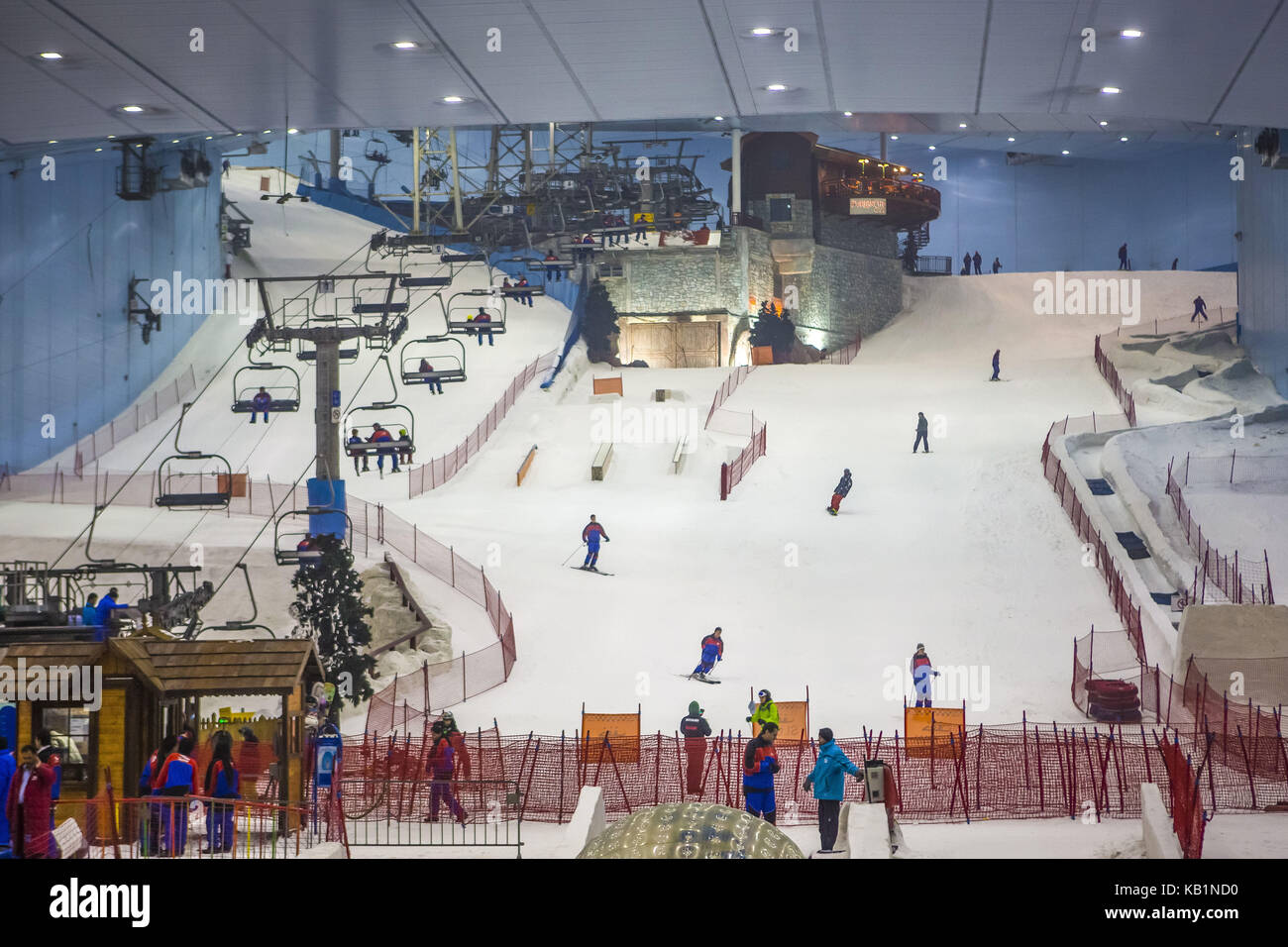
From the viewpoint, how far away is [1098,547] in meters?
26.3

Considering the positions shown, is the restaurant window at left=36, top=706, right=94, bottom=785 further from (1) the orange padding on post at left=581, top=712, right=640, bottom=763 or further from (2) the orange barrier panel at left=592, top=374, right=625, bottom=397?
(2) the orange barrier panel at left=592, top=374, right=625, bottom=397

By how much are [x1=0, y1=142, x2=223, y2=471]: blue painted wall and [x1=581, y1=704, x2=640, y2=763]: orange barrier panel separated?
1904cm

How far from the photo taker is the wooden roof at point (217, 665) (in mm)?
12062

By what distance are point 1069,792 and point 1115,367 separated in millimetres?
Answer: 33683

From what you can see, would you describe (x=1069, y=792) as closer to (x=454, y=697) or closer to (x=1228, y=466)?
(x=454, y=697)

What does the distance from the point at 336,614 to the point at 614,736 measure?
6049 millimetres

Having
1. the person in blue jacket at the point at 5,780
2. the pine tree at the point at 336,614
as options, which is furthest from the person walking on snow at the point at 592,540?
the person in blue jacket at the point at 5,780

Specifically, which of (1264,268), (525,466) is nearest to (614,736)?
(525,466)

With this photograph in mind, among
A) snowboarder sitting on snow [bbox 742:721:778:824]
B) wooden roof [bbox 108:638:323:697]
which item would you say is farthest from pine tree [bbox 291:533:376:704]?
snowboarder sitting on snow [bbox 742:721:778:824]

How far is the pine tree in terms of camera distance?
63.9ft

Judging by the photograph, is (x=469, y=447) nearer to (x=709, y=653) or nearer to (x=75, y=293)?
(x=75, y=293)

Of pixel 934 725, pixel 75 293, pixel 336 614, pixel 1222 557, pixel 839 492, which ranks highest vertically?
pixel 75 293
